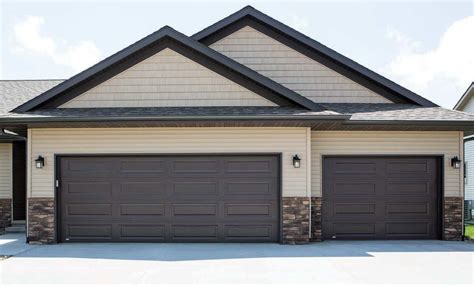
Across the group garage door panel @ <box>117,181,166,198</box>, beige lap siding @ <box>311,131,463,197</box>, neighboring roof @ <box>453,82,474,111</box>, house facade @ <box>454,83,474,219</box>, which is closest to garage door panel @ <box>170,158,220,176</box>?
garage door panel @ <box>117,181,166,198</box>

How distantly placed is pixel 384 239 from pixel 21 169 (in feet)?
35.7

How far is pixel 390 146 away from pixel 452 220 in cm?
254

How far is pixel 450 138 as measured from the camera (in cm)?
1126

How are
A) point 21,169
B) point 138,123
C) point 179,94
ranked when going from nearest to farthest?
1. point 138,123
2. point 179,94
3. point 21,169

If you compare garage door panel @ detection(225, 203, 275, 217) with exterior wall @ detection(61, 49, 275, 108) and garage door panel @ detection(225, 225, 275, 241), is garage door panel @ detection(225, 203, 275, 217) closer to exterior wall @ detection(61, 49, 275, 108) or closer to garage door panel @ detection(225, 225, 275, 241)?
garage door panel @ detection(225, 225, 275, 241)

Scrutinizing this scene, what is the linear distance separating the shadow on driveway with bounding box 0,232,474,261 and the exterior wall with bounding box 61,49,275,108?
3.46 m

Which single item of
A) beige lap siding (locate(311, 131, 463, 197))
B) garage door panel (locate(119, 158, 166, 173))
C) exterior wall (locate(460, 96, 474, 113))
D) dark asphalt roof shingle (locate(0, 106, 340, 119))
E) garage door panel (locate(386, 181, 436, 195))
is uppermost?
exterior wall (locate(460, 96, 474, 113))

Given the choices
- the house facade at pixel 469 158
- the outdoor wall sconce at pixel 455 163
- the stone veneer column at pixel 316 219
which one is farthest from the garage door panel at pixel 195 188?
the house facade at pixel 469 158

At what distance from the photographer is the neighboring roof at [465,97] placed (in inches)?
787

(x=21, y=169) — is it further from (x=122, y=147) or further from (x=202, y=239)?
(x=202, y=239)

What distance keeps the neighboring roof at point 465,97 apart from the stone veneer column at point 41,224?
1856 cm

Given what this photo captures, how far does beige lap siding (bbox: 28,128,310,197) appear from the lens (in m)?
10.3

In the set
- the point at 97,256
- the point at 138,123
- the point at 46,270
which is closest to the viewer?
the point at 46,270

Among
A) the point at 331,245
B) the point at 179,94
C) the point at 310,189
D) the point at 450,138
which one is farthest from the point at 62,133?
the point at 450,138
